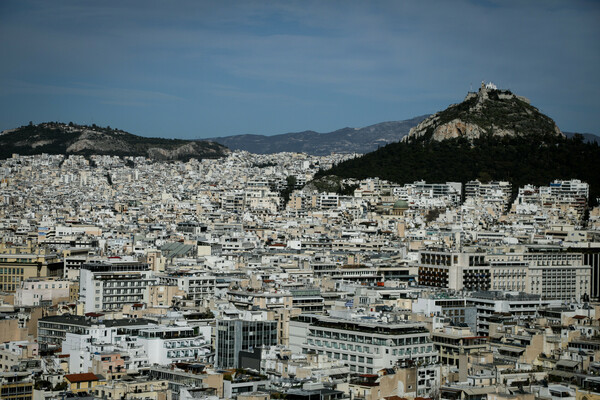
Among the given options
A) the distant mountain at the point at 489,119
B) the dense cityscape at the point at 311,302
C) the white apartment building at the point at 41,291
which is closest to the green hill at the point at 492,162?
the distant mountain at the point at 489,119

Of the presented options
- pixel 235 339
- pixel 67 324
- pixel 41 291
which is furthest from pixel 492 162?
pixel 67 324

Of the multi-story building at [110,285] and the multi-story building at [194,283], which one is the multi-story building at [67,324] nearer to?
the multi-story building at [110,285]

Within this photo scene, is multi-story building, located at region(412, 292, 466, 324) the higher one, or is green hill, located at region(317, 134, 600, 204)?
green hill, located at region(317, 134, 600, 204)

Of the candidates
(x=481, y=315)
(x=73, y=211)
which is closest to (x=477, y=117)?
(x=73, y=211)

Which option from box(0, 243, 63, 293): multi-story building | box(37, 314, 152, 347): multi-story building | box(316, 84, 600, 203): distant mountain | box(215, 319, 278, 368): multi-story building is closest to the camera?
box(215, 319, 278, 368): multi-story building

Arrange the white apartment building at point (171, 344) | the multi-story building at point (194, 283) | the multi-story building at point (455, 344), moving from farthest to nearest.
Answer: the multi-story building at point (194, 283) → the multi-story building at point (455, 344) → the white apartment building at point (171, 344)

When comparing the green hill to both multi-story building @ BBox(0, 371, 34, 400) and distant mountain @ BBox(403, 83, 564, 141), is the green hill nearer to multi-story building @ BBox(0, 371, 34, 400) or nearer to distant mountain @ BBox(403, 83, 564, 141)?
distant mountain @ BBox(403, 83, 564, 141)

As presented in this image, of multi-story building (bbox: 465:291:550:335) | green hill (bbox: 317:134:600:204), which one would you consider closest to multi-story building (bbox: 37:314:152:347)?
multi-story building (bbox: 465:291:550:335)
